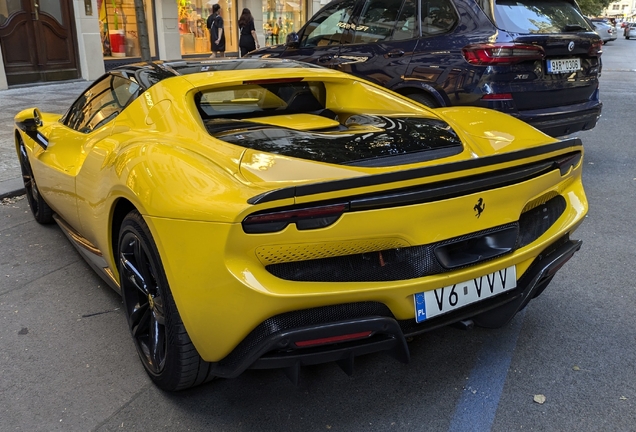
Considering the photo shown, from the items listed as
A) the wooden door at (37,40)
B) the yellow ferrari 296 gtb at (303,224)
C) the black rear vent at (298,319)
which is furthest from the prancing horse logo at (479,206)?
the wooden door at (37,40)

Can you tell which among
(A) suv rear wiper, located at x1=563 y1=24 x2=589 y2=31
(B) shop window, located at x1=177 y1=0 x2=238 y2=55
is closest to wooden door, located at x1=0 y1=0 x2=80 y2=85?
(B) shop window, located at x1=177 y1=0 x2=238 y2=55

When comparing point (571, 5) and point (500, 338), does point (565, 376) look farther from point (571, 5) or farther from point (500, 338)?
point (571, 5)

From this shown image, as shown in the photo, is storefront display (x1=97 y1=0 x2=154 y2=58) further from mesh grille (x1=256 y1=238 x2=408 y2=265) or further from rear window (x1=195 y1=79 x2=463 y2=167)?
mesh grille (x1=256 y1=238 x2=408 y2=265)

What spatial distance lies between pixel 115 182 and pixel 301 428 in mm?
1314

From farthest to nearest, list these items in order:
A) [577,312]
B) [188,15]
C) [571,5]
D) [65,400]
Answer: [188,15]
[571,5]
[577,312]
[65,400]

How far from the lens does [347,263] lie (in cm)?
209

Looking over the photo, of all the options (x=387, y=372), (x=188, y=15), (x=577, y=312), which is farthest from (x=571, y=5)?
(x=188, y=15)

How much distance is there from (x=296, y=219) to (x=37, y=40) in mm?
11990

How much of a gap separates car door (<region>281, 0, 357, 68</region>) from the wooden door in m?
7.20

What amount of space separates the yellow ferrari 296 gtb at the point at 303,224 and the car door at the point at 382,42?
2.87 meters

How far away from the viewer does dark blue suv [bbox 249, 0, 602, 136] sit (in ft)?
17.1

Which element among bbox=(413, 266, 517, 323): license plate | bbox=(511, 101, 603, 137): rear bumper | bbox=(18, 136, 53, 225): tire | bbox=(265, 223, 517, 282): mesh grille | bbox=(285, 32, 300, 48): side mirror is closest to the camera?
bbox=(265, 223, 517, 282): mesh grille

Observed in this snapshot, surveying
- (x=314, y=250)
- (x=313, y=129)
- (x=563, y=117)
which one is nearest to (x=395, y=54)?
(x=563, y=117)

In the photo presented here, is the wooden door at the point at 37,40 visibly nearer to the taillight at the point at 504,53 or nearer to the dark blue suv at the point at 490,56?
the dark blue suv at the point at 490,56
